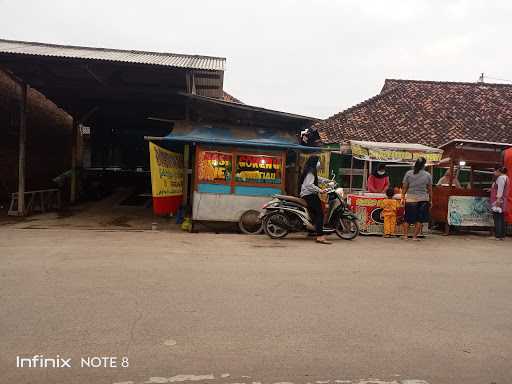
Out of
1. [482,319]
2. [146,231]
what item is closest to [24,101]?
[146,231]

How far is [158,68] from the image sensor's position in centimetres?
998

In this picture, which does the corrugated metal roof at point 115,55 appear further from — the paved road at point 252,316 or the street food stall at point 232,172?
the paved road at point 252,316

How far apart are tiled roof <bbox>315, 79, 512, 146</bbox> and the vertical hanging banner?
904 cm

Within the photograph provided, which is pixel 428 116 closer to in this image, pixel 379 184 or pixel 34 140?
pixel 379 184

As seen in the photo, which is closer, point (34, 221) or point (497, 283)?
point (497, 283)

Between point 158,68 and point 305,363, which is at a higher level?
point 158,68

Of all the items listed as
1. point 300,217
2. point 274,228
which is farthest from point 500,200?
point 274,228

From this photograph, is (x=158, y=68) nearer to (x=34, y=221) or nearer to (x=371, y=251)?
(x=34, y=221)

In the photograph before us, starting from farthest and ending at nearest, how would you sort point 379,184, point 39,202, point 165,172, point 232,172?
point 39,202
point 379,184
point 232,172
point 165,172

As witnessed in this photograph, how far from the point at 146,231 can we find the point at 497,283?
683cm

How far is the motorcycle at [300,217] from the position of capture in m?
8.34

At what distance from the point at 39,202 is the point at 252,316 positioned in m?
11.4

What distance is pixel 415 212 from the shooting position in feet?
29.5

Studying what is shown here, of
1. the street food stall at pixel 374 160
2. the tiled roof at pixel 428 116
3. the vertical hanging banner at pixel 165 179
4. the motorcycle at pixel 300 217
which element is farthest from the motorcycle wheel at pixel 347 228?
the tiled roof at pixel 428 116
